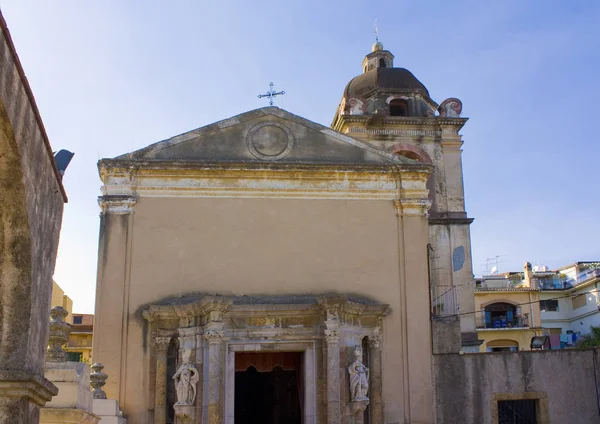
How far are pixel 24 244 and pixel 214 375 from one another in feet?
34.4

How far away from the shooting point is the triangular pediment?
17.7 meters

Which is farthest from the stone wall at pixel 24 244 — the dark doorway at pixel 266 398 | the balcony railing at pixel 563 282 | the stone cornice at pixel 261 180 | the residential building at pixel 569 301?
the balcony railing at pixel 563 282

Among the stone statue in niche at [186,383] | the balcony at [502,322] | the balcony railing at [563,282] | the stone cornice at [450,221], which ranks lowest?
the stone statue in niche at [186,383]

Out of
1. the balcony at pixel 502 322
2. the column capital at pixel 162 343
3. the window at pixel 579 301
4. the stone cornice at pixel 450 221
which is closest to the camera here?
the column capital at pixel 162 343

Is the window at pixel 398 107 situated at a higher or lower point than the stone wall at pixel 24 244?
higher

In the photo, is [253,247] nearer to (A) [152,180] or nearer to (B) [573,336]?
(A) [152,180]

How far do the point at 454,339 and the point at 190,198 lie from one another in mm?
6703

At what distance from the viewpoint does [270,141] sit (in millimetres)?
18016

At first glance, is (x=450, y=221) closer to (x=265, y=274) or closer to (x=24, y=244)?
(x=265, y=274)

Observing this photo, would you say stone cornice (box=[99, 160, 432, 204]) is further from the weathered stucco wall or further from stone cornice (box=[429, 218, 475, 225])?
stone cornice (box=[429, 218, 475, 225])

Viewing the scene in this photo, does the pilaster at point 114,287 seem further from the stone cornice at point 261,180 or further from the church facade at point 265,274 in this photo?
the stone cornice at point 261,180

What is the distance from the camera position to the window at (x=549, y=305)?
4456 centimetres

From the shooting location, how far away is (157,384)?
16125 millimetres

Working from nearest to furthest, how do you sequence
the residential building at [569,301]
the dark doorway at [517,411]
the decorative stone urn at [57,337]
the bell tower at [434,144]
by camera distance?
the decorative stone urn at [57,337] → the dark doorway at [517,411] → the bell tower at [434,144] → the residential building at [569,301]
